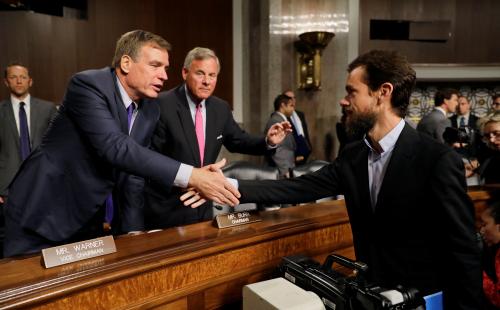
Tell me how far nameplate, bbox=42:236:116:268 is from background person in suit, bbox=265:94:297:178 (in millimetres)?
3533

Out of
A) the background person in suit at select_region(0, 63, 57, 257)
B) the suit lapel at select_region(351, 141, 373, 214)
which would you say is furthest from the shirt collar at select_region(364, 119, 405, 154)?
the background person in suit at select_region(0, 63, 57, 257)

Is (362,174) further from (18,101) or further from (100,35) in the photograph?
(100,35)

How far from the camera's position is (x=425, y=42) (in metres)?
7.61

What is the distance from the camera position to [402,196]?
1402mm

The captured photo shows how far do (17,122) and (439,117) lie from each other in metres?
4.12

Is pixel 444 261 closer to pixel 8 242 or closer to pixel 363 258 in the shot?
pixel 363 258

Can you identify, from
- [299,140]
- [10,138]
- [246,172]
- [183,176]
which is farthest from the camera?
[299,140]

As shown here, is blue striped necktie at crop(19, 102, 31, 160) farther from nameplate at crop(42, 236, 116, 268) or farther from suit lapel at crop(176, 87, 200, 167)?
nameplate at crop(42, 236, 116, 268)

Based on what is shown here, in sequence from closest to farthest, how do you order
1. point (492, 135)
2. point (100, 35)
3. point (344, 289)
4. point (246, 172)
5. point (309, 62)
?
1. point (344, 289)
2. point (246, 172)
3. point (492, 135)
4. point (100, 35)
5. point (309, 62)

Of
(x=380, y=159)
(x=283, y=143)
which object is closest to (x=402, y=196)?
(x=380, y=159)

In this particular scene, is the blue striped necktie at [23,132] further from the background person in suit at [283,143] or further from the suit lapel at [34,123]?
the background person in suit at [283,143]

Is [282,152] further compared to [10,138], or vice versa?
[282,152]

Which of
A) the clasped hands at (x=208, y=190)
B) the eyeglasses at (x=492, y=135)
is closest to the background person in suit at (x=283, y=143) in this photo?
the eyeglasses at (x=492, y=135)

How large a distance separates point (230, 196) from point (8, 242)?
0.88 metres
